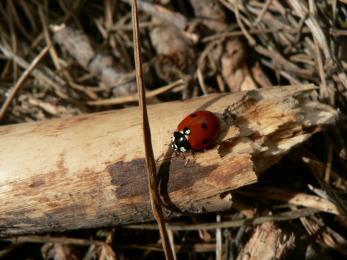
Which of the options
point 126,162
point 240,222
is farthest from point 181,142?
point 240,222

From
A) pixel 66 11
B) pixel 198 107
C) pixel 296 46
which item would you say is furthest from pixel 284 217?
pixel 66 11

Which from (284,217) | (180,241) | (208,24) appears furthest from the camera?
(208,24)

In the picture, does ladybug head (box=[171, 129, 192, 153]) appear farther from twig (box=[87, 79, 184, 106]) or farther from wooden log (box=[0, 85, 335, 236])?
twig (box=[87, 79, 184, 106])

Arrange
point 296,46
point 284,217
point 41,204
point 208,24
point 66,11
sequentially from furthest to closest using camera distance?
1. point 66,11
2. point 208,24
3. point 296,46
4. point 284,217
5. point 41,204

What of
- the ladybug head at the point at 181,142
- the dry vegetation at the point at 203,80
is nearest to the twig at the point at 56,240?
the dry vegetation at the point at 203,80

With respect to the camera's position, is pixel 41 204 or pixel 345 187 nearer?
pixel 41 204

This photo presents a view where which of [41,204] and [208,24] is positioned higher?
[208,24]

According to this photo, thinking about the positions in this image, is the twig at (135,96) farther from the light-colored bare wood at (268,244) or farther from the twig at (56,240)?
the light-colored bare wood at (268,244)

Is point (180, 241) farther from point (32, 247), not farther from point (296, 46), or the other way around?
point (296, 46)
